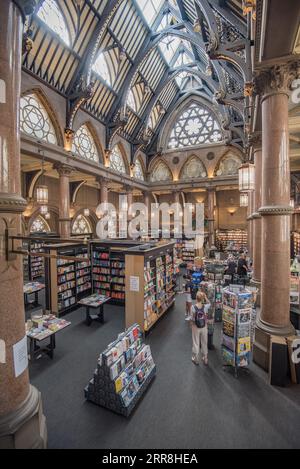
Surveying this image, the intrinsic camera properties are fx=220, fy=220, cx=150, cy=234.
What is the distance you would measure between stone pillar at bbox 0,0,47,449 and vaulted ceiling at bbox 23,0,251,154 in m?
5.58

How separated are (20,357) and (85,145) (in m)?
11.4

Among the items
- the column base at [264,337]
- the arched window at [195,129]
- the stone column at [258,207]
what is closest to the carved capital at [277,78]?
the stone column at [258,207]

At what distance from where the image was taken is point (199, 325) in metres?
4.20

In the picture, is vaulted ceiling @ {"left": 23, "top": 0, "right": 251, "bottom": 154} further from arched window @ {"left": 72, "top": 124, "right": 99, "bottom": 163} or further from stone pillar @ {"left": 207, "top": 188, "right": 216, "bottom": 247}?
stone pillar @ {"left": 207, "top": 188, "right": 216, "bottom": 247}

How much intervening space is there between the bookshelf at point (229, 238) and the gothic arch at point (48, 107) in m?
14.3

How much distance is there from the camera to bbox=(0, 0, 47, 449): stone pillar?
6.66 feet

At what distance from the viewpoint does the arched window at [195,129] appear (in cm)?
1712

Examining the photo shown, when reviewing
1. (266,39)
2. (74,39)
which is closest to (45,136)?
(74,39)

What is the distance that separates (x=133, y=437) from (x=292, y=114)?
23.9ft

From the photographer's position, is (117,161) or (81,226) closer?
(117,161)

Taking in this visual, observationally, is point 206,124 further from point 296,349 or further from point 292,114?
point 296,349

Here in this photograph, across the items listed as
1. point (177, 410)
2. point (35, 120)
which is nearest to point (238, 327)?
point (177, 410)

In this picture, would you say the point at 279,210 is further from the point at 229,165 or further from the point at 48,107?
the point at 229,165

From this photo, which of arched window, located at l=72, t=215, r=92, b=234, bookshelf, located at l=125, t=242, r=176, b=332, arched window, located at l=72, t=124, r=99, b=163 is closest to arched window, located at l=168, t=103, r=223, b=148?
arched window, located at l=72, t=124, r=99, b=163
